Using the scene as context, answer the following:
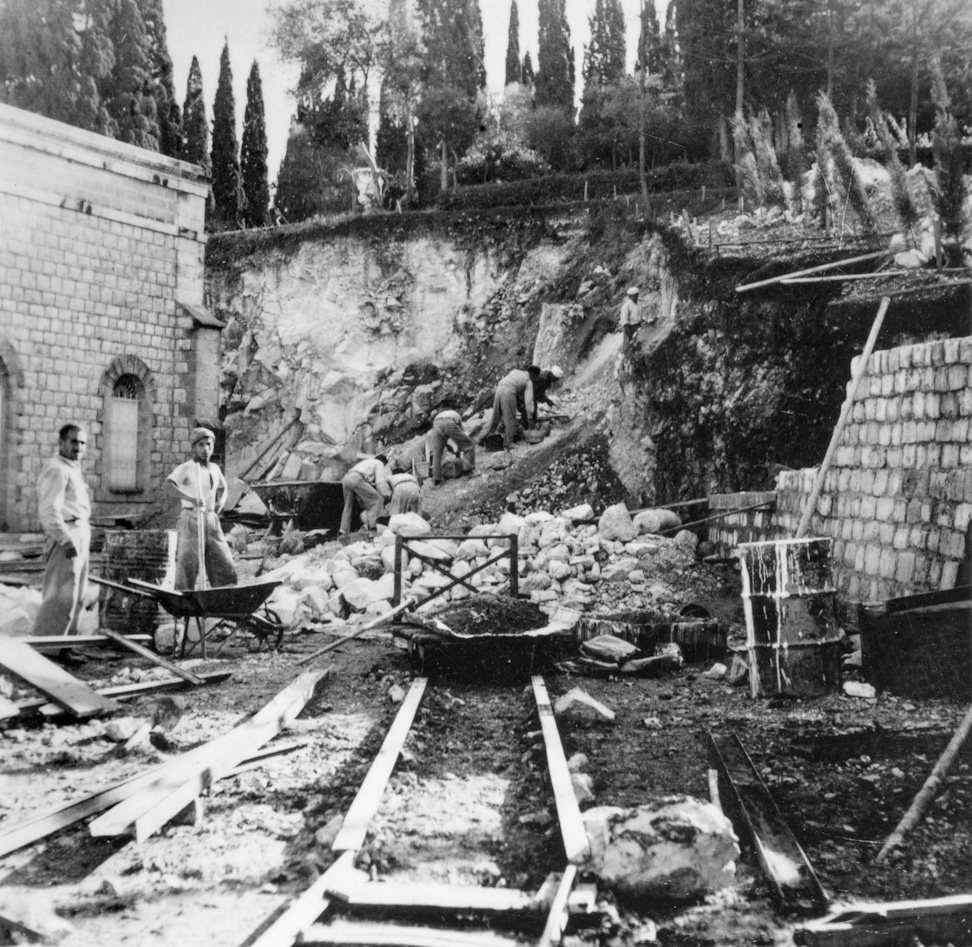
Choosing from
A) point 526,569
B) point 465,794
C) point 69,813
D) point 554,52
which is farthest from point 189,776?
point 554,52

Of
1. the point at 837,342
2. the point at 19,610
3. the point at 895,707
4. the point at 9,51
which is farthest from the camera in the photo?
the point at 837,342

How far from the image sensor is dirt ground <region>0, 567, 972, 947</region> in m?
2.53

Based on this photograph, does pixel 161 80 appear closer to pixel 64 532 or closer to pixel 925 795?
pixel 64 532

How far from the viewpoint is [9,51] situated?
3777 mm

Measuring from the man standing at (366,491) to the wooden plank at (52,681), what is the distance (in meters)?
7.96

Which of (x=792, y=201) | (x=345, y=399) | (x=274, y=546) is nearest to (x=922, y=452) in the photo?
(x=274, y=546)

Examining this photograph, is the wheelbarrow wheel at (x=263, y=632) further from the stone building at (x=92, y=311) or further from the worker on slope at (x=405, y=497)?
the worker on slope at (x=405, y=497)

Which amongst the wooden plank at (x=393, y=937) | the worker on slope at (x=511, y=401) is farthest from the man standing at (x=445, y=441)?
the wooden plank at (x=393, y=937)

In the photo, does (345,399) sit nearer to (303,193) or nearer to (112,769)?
(303,193)

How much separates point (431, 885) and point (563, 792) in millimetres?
1082

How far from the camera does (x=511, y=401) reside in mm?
15180

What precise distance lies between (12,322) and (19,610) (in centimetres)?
263

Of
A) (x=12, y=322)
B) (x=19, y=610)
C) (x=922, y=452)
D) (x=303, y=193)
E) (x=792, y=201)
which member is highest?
(x=792, y=201)

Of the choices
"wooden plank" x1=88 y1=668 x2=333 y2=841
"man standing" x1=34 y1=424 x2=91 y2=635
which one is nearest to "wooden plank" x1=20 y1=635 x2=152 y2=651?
"man standing" x1=34 y1=424 x2=91 y2=635
